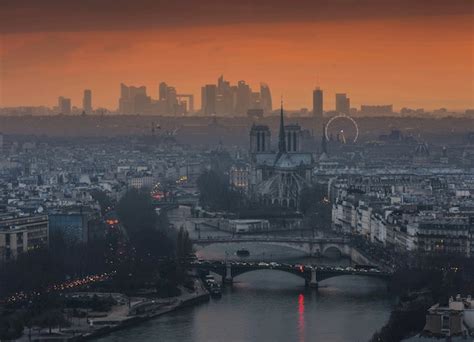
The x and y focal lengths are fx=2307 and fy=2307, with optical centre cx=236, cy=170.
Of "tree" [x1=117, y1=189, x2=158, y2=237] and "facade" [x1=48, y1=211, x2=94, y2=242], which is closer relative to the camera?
"facade" [x1=48, y1=211, x2=94, y2=242]

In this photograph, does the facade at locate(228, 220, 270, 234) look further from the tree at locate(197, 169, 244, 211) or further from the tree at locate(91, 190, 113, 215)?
the tree at locate(197, 169, 244, 211)

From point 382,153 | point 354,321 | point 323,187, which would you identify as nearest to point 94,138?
point 382,153

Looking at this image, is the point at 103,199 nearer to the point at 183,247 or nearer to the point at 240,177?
the point at 183,247

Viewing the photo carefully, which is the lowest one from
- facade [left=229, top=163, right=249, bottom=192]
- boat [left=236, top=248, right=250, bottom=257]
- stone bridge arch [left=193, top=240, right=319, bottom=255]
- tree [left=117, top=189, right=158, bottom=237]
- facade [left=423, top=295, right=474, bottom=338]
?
facade [left=423, top=295, right=474, bottom=338]

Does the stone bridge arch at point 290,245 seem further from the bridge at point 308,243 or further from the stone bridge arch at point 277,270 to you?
the stone bridge arch at point 277,270

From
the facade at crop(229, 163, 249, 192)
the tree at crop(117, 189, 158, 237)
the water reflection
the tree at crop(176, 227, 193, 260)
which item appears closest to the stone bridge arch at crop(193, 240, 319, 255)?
the tree at crop(117, 189, 158, 237)

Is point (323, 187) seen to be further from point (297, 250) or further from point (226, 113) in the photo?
point (226, 113)
